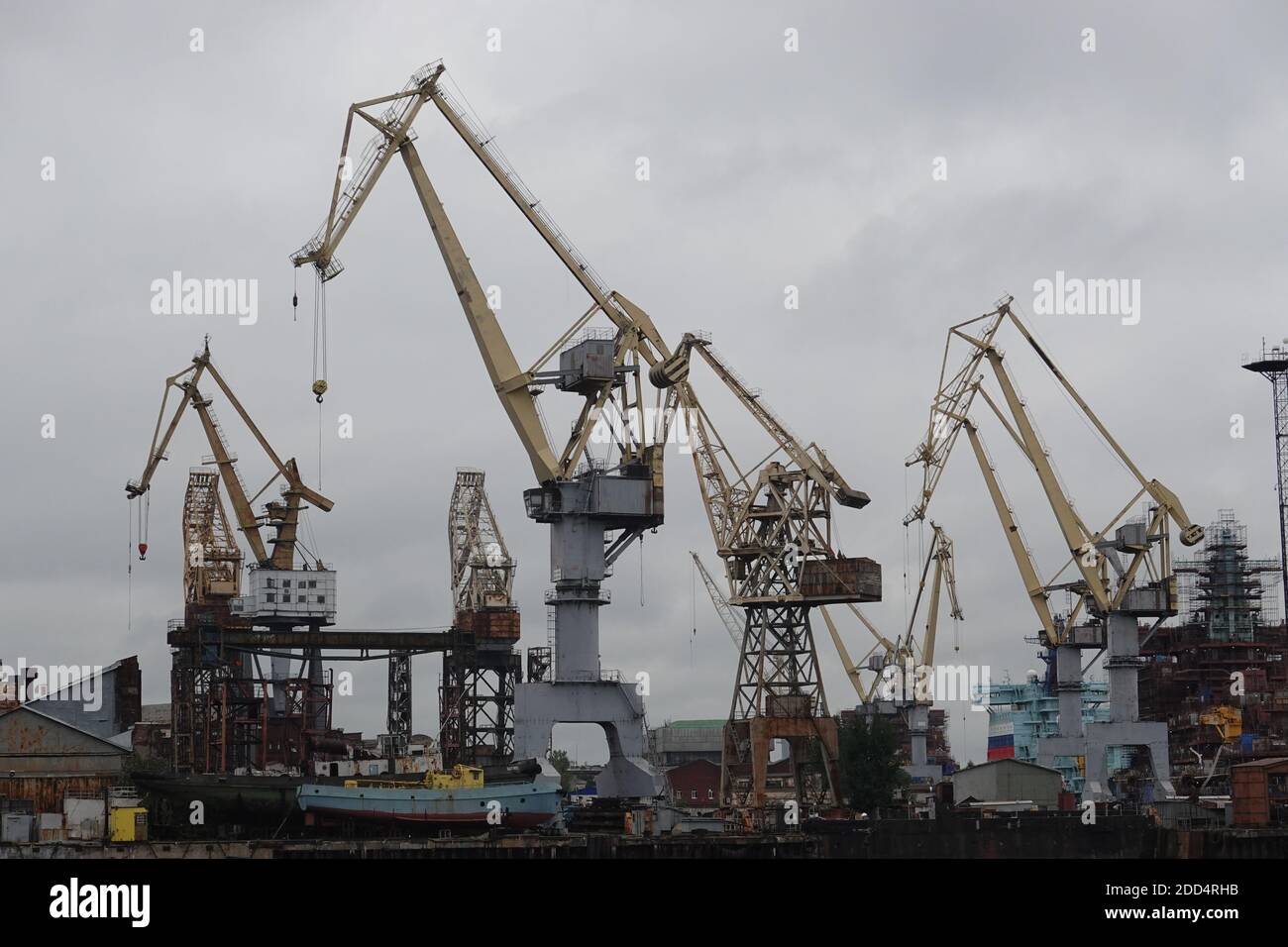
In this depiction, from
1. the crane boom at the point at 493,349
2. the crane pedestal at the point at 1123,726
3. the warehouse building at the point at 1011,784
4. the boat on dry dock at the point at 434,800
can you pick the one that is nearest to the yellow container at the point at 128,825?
the boat on dry dock at the point at 434,800

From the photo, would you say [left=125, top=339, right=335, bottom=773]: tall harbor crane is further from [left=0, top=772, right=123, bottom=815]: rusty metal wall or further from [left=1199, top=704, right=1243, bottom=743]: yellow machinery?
[left=1199, top=704, right=1243, bottom=743]: yellow machinery

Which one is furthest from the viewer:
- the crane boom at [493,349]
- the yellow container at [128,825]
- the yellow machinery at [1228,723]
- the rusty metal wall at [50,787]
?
the yellow machinery at [1228,723]

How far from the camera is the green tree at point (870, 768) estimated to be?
375 feet

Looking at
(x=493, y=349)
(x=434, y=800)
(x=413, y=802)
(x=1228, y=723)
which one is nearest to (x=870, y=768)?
(x=1228, y=723)

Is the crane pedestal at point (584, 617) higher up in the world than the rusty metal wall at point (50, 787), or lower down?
higher up

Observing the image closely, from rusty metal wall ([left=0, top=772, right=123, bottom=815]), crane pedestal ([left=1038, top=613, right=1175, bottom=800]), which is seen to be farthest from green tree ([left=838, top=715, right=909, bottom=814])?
rusty metal wall ([left=0, top=772, right=123, bottom=815])

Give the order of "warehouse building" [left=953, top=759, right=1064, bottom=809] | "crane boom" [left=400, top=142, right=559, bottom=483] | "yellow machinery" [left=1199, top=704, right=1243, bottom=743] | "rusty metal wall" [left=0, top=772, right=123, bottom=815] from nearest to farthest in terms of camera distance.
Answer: "crane boom" [left=400, top=142, right=559, bottom=483] → "rusty metal wall" [left=0, top=772, right=123, bottom=815] → "warehouse building" [left=953, top=759, right=1064, bottom=809] → "yellow machinery" [left=1199, top=704, right=1243, bottom=743]

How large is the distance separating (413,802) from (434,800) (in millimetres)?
1063

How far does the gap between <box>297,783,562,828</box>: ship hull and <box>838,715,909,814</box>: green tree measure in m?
25.3

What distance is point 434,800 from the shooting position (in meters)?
94.4

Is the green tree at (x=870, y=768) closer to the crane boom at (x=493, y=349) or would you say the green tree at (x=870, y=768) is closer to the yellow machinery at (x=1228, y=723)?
the yellow machinery at (x=1228, y=723)

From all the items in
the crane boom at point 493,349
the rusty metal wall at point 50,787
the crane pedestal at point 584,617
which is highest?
the crane boom at point 493,349

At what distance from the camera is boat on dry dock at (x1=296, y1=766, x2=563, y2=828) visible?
9406cm
